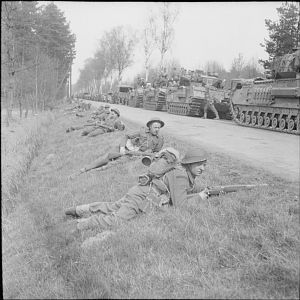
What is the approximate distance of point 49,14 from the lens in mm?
2547

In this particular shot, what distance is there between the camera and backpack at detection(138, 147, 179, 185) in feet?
14.3

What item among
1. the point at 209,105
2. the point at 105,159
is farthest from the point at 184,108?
the point at 105,159

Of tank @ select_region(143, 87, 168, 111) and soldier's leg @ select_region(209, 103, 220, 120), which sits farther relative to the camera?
tank @ select_region(143, 87, 168, 111)

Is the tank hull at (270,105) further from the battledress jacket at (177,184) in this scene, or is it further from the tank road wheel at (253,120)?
the battledress jacket at (177,184)

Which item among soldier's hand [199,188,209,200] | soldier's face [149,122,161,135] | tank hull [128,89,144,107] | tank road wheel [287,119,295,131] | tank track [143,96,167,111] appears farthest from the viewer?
tank hull [128,89,144,107]

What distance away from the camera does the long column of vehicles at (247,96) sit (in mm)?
14953

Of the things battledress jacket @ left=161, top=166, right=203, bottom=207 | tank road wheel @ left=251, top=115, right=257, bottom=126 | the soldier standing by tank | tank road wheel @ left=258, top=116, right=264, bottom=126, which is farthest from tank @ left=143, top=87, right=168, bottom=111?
battledress jacket @ left=161, top=166, right=203, bottom=207

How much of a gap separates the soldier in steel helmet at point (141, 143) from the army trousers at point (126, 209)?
2903mm

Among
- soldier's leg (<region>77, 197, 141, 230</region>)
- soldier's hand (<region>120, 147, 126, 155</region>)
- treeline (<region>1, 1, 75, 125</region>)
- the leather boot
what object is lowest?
the leather boot

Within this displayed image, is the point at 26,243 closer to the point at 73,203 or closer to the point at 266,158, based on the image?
the point at 73,203

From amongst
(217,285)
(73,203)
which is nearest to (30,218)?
(73,203)

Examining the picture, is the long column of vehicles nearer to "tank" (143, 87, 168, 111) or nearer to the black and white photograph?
"tank" (143, 87, 168, 111)

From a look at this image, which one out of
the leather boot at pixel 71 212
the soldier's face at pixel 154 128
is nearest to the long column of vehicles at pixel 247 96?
the soldier's face at pixel 154 128

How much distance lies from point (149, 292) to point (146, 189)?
5.76ft
